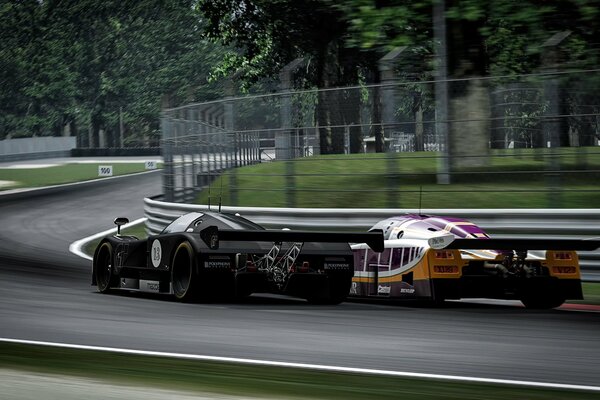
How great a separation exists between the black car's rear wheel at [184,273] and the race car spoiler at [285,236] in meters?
0.35

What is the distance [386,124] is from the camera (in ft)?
57.4

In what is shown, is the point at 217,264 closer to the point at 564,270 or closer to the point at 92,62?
the point at 564,270

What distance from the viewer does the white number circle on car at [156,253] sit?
43.0ft

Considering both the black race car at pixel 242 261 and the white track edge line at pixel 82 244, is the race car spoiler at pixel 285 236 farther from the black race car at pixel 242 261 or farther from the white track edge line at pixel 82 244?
the white track edge line at pixel 82 244

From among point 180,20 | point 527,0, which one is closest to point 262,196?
point 527,0

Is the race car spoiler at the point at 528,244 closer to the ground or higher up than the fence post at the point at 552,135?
closer to the ground

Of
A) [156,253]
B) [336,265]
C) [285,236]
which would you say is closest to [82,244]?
[156,253]

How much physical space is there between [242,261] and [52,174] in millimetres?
48611

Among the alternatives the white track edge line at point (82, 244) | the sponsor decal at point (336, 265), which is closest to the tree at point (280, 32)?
the white track edge line at point (82, 244)

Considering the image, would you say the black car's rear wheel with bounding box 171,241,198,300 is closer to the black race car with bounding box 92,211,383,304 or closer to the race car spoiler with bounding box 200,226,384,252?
the black race car with bounding box 92,211,383,304

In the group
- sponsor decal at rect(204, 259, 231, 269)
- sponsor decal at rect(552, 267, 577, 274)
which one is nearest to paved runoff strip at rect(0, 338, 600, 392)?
sponsor decal at rect(204, 259, 231, 269)

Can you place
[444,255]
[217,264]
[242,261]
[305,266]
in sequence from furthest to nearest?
[305,266] < [242,261] < [217,264] < [444,255]

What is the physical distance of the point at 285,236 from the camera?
11930mm

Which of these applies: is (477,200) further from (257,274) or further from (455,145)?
(257,274)
